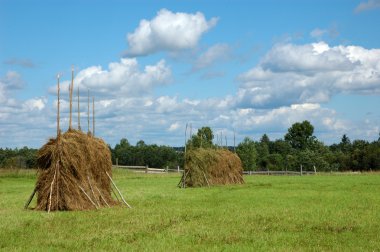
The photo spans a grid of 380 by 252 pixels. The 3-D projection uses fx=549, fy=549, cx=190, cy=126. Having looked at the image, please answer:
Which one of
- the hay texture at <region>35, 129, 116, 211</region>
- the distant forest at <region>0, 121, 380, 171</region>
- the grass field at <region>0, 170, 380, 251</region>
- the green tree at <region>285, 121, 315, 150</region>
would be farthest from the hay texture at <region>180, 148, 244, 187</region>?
the green tree at <region>285, 121, 315, 150</region>

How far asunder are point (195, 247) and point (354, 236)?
14.9 ft

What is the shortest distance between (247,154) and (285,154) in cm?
2918

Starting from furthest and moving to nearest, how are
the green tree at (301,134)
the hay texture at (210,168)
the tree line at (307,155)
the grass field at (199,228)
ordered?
the green tree at (301,134) → the tree line at (307,155) → the hay texture at (210,168) → the grass field at (199,228)

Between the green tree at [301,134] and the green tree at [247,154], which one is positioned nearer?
the green tree at [247,154]

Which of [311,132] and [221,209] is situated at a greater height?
[311,132]

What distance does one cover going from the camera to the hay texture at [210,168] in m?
42.8

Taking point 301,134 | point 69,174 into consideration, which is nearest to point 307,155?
point 301,134

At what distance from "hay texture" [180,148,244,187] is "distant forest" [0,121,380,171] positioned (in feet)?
119

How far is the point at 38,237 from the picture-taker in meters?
14.7

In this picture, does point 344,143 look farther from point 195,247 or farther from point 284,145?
point 195,247

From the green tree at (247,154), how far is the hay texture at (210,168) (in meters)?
54.0

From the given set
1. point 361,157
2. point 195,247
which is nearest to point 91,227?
point 195,247

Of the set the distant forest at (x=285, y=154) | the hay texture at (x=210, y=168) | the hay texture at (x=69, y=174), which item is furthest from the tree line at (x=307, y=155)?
the hay texture at (x=69, y=174)

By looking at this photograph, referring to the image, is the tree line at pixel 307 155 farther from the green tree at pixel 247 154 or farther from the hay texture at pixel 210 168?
the hay texture at pixel 210 168
